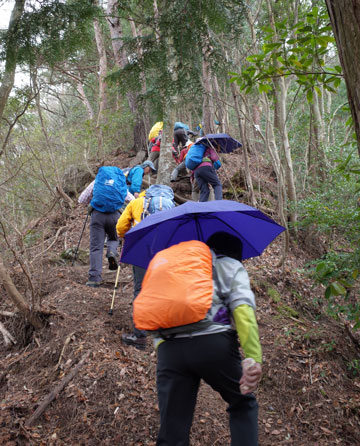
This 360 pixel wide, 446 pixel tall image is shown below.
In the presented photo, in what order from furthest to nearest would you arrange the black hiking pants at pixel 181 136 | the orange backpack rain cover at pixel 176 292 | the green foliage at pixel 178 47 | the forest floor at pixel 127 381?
the black hiking pants at pixel 181 136 < the green foliage at pixel 178 47 < the forest floor at pixel 127 381 < the orange backpack rain cover at pixel 176 292

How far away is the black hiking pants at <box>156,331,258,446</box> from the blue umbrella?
91cm

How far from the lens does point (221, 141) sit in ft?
24.3

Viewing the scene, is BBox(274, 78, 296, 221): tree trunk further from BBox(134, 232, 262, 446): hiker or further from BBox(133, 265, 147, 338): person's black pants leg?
BBox(134, 232, 262, 446): hiker

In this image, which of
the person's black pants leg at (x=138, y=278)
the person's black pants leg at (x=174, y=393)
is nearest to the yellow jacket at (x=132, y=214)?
the person's black pants leg at (x=138, y=278)

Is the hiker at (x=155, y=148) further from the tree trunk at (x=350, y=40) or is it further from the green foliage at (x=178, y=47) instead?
the tree trunk at (x=350, y=40)

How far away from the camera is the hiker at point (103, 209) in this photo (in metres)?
5.96

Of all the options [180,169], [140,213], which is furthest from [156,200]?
[180,169]

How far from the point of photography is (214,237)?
244cm

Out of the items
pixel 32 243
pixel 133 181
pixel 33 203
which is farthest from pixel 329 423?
pixel 33 203

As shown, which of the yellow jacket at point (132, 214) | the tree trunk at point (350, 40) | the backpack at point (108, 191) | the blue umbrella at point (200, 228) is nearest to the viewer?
the tree trunk at point (350, 40)

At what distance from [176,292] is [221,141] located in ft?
19.2

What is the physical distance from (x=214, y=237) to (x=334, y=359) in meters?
3.42

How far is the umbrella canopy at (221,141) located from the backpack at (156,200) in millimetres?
2734

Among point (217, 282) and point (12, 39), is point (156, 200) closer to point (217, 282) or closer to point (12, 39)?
point (12, 39)
